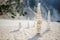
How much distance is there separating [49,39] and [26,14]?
0.70 metres

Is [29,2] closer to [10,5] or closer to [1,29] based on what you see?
[10,5]

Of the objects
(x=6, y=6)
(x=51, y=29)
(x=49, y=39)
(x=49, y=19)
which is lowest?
(x=49, y=39)

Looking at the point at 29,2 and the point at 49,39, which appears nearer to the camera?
the point at 49,39

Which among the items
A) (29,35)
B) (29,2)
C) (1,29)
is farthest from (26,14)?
(1,29)

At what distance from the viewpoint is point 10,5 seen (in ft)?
9.23

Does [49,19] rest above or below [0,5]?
below

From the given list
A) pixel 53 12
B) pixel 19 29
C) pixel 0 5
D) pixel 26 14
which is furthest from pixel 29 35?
pixel 0 5

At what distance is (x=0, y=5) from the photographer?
2.84 metres

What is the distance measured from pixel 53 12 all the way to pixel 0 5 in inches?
44.6

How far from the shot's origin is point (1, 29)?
2.77 meters

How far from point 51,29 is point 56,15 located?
0.30 m

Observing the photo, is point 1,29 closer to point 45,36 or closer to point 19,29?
point 19,29

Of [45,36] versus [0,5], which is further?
[0,5]

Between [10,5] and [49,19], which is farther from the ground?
[10,5]
